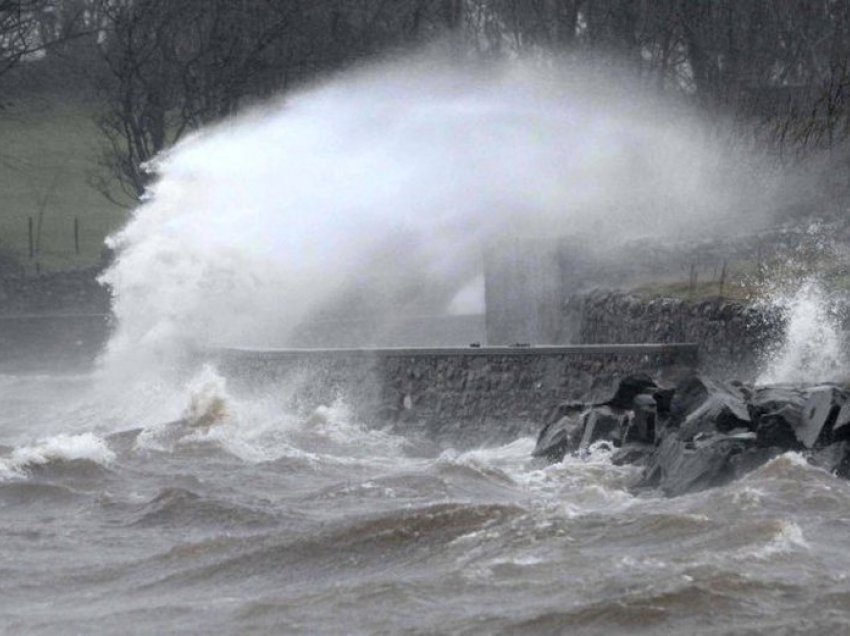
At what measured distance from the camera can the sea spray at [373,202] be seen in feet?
88.3

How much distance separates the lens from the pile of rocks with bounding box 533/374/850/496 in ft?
46.7

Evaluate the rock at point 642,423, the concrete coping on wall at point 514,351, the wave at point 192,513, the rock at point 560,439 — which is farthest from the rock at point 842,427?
the wave at point 192,513

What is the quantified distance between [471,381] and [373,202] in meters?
9.87

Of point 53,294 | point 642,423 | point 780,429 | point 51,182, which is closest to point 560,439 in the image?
point 642,423

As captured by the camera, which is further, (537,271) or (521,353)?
(537,271)

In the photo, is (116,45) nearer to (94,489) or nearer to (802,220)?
(802,220)

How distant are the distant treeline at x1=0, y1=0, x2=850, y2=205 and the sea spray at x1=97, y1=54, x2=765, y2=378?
266cm

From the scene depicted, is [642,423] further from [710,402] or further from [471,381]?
[471,381]

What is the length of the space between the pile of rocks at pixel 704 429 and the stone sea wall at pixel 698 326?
69.9 inches

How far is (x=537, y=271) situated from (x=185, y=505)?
1137 centimetres

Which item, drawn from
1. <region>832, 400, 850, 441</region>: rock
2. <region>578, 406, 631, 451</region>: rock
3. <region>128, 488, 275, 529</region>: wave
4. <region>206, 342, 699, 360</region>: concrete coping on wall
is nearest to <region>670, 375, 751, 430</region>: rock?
<region>578, 406, 631, 451</region>: rock

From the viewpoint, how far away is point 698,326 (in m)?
19.2

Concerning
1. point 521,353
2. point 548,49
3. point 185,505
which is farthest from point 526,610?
point 548,49

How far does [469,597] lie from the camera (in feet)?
35.2
